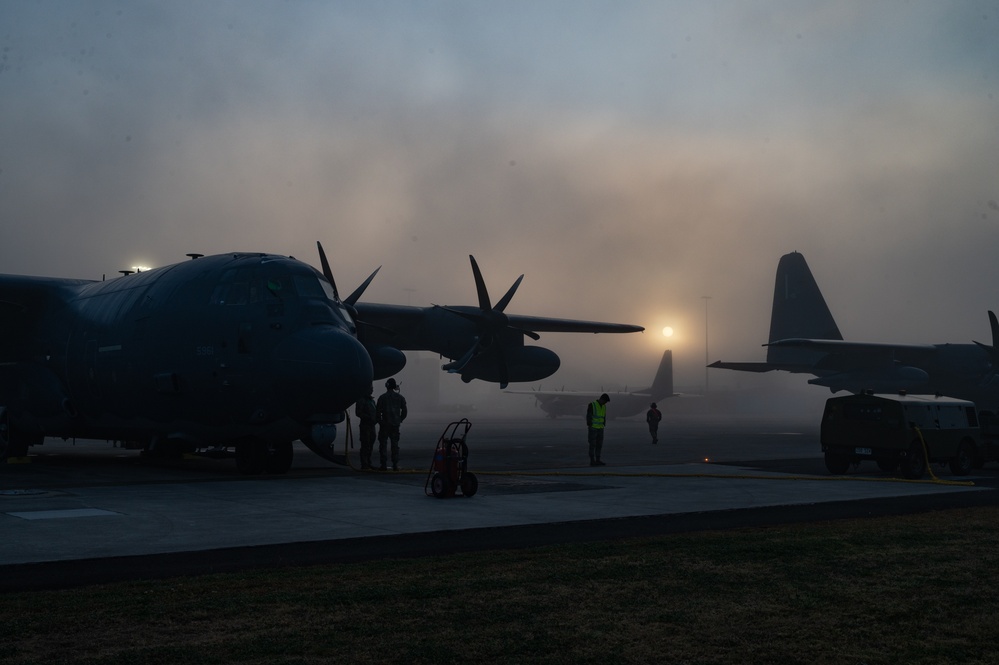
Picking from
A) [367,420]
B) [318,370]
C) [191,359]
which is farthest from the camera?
[367,420]

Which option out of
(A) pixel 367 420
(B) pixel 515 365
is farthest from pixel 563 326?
(A) pixel 367 420

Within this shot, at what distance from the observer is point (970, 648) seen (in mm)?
6418

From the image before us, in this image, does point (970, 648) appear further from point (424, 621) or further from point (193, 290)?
point (193, 290)

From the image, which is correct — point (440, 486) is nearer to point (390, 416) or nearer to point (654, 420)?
point (390, 416)

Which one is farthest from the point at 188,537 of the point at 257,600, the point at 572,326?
the point at 572,326

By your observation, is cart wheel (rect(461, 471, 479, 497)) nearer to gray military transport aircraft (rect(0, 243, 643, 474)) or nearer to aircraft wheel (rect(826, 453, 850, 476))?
gray military transport aircraft (rect(0, 243, 643, 474))

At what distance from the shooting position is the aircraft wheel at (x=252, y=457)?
66.9 ft

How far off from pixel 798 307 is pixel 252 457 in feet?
156

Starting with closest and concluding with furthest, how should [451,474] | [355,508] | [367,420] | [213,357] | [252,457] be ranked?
[355,508], [451,474], [213,357], [252,457], [367,420]

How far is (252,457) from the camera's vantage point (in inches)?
805

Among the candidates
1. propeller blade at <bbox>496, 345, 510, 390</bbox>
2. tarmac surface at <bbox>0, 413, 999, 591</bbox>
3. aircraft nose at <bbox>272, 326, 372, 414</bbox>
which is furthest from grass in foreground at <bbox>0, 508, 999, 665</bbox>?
propeller blade at <bbox>496, 345, 510, 390</bbox>

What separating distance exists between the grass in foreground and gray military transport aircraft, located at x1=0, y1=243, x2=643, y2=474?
10207 mm

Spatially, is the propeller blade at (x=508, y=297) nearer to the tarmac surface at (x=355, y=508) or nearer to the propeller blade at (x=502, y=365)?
the propeller blade at (x=502, y=365)

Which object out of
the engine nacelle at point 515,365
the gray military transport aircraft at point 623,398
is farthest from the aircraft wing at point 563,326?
the gray military transport aircraft at point 623,398
